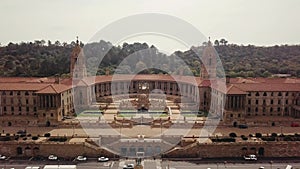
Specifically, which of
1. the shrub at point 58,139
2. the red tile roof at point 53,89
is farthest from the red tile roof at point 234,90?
the red tile roof at point 53,89

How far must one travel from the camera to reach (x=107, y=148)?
3881 centimetres

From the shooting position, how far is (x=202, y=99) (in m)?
59.4

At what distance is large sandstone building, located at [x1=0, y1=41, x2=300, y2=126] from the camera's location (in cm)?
4959

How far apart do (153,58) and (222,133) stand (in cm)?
6709

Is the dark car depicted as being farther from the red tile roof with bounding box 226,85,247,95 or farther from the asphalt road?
the asphalt road

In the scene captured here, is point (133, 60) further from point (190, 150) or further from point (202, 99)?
point (190, 150)

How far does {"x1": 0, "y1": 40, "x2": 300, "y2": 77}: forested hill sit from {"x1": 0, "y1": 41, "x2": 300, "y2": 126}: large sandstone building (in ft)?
69.7

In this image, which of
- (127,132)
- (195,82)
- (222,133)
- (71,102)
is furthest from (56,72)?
(222,133)

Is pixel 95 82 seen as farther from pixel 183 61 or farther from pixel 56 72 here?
pixel 183 61

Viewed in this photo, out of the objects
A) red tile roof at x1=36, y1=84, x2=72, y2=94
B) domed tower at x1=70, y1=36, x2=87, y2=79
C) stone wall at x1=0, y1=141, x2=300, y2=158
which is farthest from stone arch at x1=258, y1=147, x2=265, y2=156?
domed tower at x1=70, y1=36, x2=87, y2=79

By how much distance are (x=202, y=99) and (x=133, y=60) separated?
1896 inches

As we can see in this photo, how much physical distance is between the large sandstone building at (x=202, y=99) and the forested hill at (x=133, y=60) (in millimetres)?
21238

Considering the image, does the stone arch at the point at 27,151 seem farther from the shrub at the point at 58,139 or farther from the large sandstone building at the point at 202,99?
the large sandstone building at the point at 202,99

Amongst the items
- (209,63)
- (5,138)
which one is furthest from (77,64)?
(5,138)
